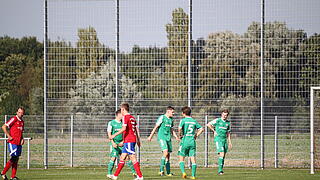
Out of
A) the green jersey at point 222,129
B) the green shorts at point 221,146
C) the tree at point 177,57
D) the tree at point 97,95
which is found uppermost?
the tree at point 177,57

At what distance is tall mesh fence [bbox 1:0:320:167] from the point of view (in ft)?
79.6

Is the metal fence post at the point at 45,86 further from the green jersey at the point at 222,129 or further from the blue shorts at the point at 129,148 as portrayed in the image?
the blue shorts at the point at 129,148

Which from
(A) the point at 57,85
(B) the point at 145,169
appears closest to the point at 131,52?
(A) the point at 57,85

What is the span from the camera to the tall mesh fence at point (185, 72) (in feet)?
79.6

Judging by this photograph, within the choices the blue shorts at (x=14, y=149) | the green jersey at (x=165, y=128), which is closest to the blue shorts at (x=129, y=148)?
the green jersey at (x=165, y=128)

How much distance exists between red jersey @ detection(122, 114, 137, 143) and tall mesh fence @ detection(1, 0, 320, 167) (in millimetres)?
8279

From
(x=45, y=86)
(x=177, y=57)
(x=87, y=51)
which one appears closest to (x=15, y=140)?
(x=45, y=86)

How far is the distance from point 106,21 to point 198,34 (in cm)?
372

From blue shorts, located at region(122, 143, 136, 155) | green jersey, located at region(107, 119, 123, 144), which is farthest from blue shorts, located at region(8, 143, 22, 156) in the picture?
blue shorts, located at region(122, 143, 136, 155)

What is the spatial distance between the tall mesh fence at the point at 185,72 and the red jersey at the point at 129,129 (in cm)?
828

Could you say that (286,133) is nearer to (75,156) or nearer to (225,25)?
(225,25)

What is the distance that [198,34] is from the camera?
2473 centimetres

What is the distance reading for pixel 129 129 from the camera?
53.4 ft

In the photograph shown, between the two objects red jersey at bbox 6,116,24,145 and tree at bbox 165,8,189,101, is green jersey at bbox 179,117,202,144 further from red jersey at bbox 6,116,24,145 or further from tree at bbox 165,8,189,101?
tree at bbox 165,8,189,101
